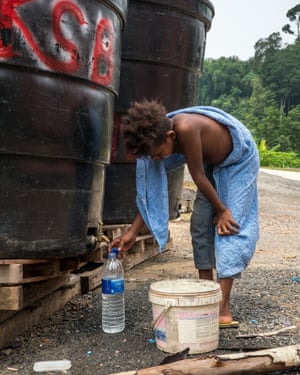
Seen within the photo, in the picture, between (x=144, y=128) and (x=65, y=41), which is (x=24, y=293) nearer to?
(x=144, y=128)

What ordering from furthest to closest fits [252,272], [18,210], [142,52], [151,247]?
[151,247], [252,272], [142,52], [18,210]

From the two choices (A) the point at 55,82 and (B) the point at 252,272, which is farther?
(B) the point at 252,272

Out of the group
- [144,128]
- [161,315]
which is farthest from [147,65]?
[161,315]

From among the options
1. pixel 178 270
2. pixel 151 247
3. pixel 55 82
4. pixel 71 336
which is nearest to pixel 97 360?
pixel 71 336

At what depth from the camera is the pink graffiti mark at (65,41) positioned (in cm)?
265

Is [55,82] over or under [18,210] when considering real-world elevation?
over

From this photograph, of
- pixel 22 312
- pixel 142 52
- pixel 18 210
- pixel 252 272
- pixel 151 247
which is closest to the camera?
pixel 18 210

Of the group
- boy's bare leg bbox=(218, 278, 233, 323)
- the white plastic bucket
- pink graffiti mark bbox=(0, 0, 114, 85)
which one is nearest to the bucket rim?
the white plastic bucket

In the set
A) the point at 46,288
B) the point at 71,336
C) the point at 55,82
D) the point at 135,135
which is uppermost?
the point at 55,82

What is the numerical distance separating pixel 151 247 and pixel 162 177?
8.22ft

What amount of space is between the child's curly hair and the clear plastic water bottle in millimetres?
682

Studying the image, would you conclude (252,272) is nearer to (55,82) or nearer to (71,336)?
(71,336)

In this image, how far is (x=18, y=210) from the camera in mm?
2740

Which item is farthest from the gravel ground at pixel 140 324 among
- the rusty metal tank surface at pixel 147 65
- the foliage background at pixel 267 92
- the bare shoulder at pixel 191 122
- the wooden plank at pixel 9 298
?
the foliage background at pixel 267 92
